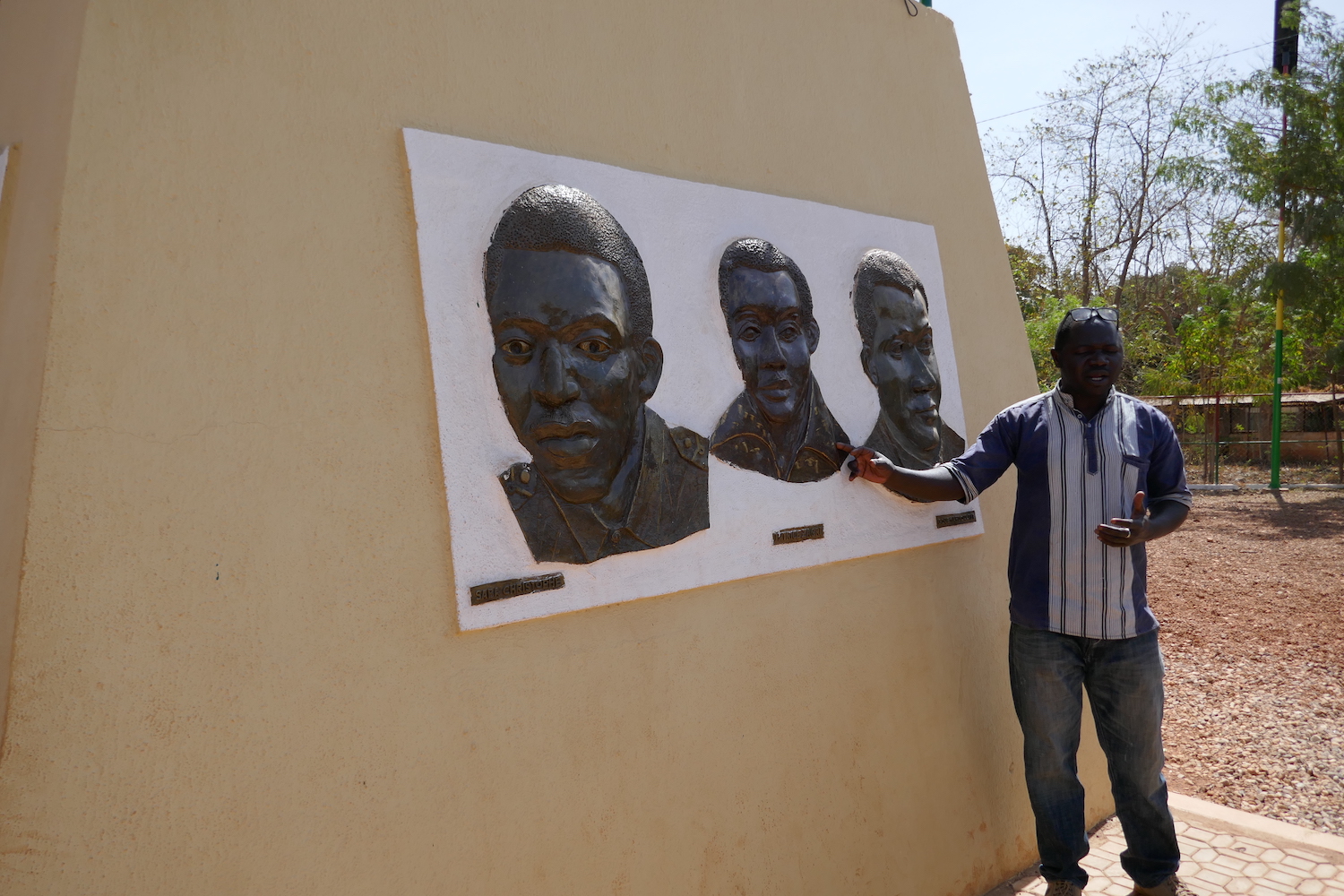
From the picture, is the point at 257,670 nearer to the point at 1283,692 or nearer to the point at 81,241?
the point at 81,241

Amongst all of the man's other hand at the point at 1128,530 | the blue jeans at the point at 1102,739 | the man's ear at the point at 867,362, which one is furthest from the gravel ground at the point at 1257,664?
the man's ear at the point at 867,362

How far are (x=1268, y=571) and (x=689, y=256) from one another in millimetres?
8425

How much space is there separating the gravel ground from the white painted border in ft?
7.69

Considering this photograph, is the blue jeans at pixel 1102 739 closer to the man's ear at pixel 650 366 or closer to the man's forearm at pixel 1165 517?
the man's forearm at pixel 1165 517

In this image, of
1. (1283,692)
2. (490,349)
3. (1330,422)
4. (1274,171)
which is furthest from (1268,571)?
(1330,422)

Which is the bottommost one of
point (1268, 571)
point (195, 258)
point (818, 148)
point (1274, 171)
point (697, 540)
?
point (1268, 571)

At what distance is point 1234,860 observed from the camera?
369 centimetres

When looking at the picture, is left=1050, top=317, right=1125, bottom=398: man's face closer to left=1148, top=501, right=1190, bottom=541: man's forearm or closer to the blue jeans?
left=1148, top=501, right=1190, bottom=541: man's forearm

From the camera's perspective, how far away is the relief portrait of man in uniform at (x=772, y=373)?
2957mm

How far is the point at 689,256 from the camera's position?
9.46ft

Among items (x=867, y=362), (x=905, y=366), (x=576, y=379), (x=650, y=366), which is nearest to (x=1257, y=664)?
(x=905, y=366)

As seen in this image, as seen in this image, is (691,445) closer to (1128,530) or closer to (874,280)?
(874,280)

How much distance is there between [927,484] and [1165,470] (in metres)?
0.82

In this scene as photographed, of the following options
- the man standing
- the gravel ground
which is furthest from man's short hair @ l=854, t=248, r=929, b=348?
the gravel ground
